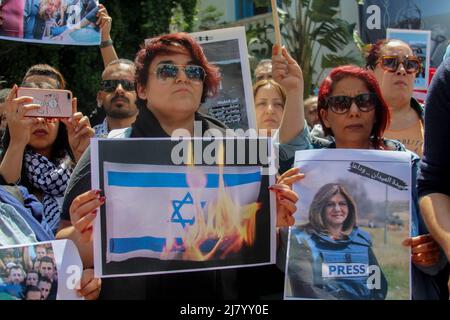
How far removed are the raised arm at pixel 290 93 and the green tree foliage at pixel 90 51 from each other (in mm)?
6771

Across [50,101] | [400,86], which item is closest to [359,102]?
[400,86]

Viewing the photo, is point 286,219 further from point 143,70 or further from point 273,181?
point 143,70

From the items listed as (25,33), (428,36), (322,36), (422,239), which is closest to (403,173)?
(422,239)

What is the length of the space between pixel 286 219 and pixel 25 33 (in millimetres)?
1944

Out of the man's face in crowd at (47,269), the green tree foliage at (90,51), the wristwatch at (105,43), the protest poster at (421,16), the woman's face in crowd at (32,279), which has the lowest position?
the woman's face in crowd at (32,279)

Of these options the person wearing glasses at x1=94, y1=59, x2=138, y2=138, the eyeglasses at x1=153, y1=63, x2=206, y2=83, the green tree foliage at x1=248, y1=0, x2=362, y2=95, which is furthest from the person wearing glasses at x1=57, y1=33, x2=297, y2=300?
the green tree foliage at x1=248, y1=0, x2=362, y2=95

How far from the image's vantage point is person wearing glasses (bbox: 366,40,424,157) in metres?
3.34

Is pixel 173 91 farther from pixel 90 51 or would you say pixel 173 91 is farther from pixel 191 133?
pixel 90 51

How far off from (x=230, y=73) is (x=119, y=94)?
0.98 m

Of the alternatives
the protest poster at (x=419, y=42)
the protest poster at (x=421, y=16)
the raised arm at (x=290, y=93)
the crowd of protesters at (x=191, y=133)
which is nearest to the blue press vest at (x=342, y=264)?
the crowd of protesters at (x=191, y=133)

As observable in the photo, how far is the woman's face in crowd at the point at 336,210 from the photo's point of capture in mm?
2121

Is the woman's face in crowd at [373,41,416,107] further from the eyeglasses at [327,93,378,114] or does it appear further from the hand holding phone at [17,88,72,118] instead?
the hand holding phone at [17,88,72,118]

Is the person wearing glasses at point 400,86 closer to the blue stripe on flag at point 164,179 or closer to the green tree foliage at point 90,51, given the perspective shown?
the blue stripe on flag at point 164,179

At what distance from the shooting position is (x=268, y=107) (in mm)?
3254
